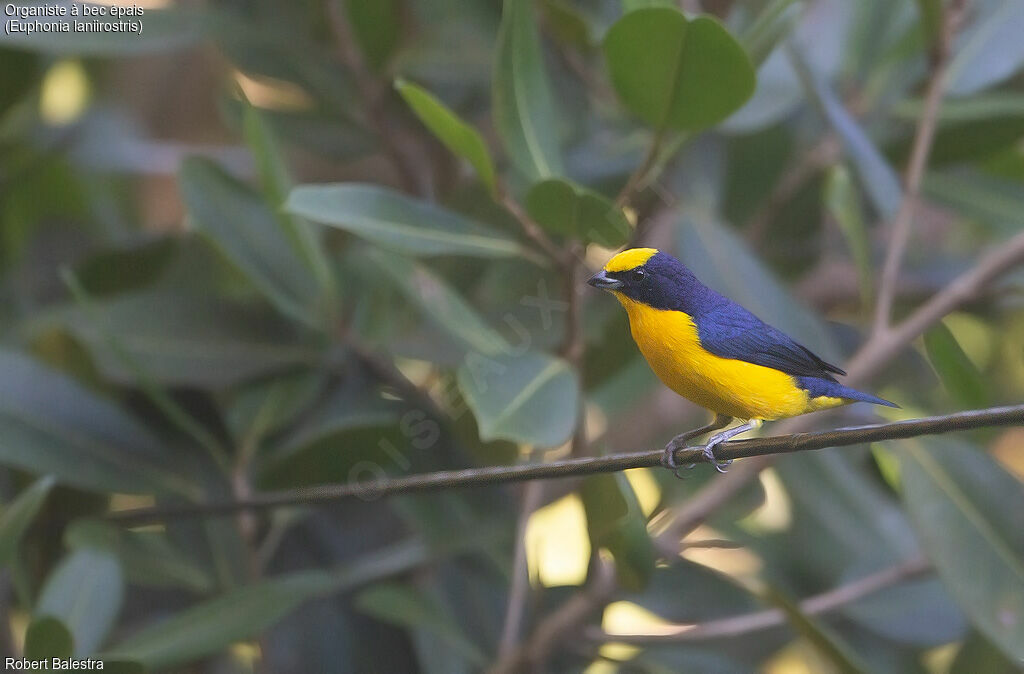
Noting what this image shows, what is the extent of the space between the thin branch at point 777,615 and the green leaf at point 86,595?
59 centimetres

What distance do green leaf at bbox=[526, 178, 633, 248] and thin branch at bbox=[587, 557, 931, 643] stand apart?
0.57 m

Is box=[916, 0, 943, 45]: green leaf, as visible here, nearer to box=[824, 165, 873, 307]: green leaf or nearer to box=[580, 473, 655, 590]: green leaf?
box=[824, 165, 873, 307]: green leaf

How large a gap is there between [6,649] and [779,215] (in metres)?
1.33

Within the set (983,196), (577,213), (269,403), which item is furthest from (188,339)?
(983,196)

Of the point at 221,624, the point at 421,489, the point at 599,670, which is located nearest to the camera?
the point at 421,489

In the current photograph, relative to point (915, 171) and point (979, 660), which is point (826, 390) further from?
point (979, 660)

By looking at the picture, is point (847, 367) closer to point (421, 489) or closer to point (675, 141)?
point (675, 141)

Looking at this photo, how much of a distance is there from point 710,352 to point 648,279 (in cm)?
8

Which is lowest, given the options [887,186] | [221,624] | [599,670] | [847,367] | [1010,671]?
[1010,671]

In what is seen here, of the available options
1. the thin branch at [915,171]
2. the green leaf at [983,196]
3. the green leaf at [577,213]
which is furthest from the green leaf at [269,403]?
the green leaf at [983,196]

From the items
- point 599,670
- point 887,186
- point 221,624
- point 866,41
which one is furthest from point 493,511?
point 866,41

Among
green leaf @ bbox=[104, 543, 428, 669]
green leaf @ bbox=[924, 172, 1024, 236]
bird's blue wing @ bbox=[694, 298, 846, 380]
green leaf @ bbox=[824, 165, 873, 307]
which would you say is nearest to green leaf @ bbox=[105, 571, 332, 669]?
green leaf @ bbox=[104, 543, 428, 669]

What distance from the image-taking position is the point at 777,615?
1.25m

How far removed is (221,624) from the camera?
45.1 inches
